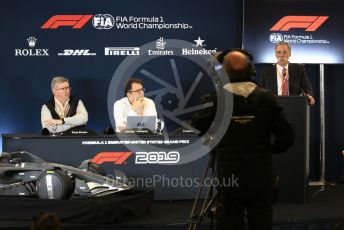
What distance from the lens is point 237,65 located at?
3592 millimetres

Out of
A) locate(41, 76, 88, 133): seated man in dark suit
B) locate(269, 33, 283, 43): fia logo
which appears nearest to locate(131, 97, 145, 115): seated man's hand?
locate(41, 76, 88, 133): seated man in dark suit

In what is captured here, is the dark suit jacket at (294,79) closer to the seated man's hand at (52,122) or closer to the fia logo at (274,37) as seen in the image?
the fia logo at (274,37)

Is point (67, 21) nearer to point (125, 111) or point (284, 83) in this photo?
point (125, 111)

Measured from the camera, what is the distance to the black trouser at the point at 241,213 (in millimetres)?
3615

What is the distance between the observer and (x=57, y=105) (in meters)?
6.47

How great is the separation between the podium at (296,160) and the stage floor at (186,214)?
0.14m

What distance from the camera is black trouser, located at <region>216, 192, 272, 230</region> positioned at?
11.9 feet

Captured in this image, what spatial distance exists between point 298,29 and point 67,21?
2.73m

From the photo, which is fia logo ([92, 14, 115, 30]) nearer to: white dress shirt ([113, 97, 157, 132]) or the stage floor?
white dress shirt ([113, 97, 157, 132])

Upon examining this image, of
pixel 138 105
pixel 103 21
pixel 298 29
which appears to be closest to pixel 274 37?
pixel 298 29

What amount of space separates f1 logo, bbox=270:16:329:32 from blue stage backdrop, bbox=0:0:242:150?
68 cm

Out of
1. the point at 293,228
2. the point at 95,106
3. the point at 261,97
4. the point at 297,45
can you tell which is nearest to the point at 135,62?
the point at 95,106

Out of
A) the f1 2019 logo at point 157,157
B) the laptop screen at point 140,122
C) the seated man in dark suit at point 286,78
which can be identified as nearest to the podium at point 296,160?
the seated man in dark suit at point 286,78

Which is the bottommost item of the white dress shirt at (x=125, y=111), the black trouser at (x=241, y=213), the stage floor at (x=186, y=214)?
the stage floor at (x=186, y=214)
